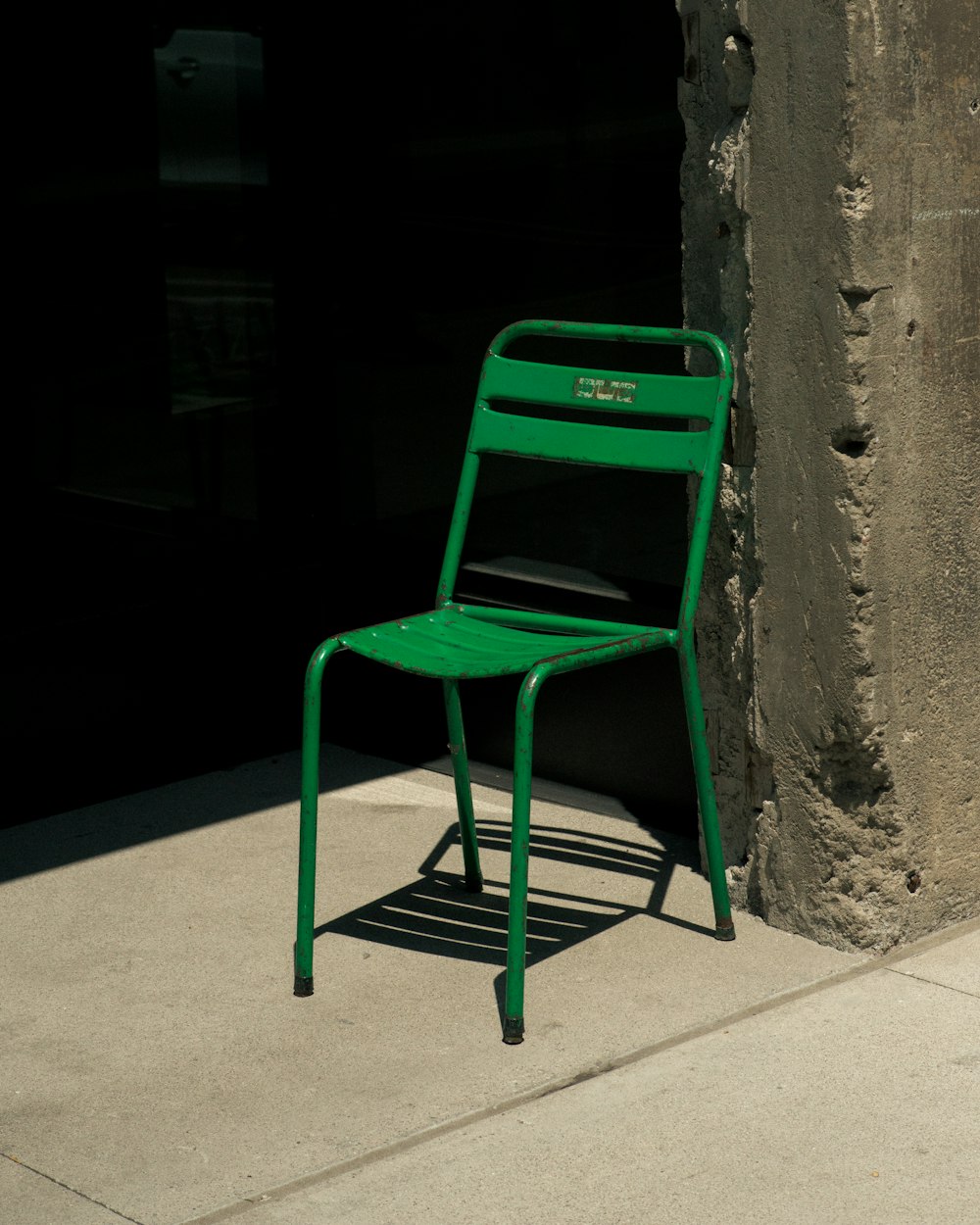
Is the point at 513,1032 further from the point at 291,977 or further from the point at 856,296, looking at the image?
the point at 856,296

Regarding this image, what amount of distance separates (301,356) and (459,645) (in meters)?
1.61

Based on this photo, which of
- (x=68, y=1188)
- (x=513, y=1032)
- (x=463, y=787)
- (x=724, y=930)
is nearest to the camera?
(x=68, y=1188)

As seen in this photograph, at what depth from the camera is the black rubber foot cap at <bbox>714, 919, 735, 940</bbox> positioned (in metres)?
3.78

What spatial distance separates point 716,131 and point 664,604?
43.0 inches

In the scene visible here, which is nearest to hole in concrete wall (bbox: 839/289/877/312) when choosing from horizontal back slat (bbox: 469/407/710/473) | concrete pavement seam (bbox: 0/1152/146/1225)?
horizontal back slat (bbox: 469/407/710/473)

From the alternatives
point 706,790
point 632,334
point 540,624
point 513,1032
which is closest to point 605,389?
point 632,334

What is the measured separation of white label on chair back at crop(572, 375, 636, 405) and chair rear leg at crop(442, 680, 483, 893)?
63 cm

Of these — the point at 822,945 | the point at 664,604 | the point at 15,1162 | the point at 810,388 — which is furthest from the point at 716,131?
the point at 15,1162

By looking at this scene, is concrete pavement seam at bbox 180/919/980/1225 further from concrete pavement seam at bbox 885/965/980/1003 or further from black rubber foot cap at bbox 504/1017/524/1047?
black rubber foot cap at bbox 504/1017/524/1047

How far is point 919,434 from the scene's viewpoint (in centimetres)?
358

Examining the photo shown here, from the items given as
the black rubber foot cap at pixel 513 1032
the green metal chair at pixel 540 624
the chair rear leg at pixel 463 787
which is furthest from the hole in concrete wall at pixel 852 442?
the black rubber foot cap at pixel 513 1032

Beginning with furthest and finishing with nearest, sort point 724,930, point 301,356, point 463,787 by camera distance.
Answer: point 301,356 → point 463,787 → point 724,930

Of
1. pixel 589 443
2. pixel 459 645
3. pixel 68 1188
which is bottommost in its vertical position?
pixel 68 1188

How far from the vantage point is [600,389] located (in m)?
3.70
